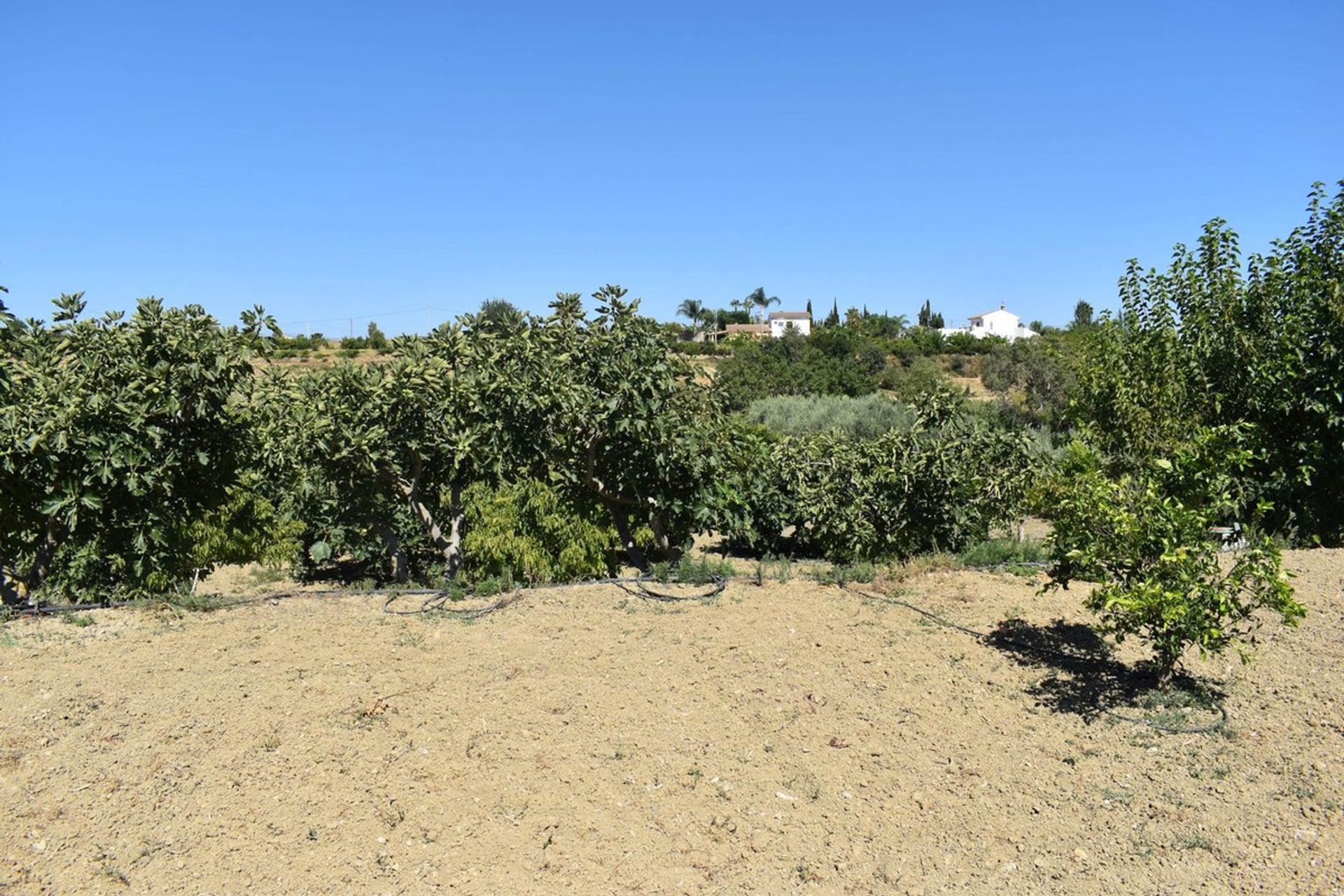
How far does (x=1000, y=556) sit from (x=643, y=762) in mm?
3939

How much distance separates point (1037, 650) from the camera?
16.8ft

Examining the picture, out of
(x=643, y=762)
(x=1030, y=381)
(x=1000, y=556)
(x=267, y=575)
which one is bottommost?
(x=643, y=762)

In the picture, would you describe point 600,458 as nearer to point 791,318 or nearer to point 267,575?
point 267,575

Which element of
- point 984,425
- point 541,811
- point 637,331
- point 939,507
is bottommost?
point 541,811

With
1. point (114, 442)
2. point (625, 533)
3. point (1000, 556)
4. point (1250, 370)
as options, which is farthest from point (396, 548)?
point (1250, 370)

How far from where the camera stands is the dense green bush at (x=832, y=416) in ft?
61.1

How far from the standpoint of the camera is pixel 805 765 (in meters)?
3.92

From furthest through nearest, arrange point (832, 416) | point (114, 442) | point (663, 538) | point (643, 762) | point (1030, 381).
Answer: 1. point (1030, 381)
2. point (832, 416)
3. point (663, 538)
4. point (114, 442)
5. point (643, 762)

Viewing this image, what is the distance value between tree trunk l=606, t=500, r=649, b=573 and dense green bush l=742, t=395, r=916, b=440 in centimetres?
1076

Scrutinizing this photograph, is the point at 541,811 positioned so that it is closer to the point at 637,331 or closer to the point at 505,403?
the point at 505,403

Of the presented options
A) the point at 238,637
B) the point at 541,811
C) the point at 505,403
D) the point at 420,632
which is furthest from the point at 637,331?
the point at 541,811

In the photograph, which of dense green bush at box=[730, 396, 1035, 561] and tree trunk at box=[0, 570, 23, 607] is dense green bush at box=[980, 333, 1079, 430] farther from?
tree trunk at box=[0, 570, 23, 607]

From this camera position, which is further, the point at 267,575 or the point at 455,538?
the point at 267,575

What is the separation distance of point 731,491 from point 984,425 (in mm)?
2193
